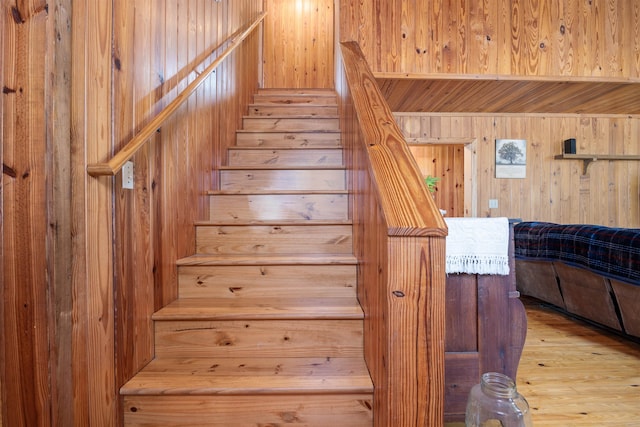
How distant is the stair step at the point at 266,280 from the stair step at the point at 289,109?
6.38 feet

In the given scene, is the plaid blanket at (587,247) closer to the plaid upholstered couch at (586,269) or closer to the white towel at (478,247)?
the plaid upholstered couch at (586,269)

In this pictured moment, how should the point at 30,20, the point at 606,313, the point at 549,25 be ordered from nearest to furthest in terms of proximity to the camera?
the point at 30,20
the point at 606,313
the point at 549,25

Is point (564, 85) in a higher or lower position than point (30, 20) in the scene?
Result: higher

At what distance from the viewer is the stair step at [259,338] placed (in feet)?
4.07

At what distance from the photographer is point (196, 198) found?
1726 millimetres

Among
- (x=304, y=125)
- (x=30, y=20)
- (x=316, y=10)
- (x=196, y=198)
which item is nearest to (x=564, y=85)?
(x=304, y=125)

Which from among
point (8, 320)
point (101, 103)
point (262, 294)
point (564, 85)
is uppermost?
point (564, 85)

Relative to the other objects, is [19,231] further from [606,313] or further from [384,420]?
[606,313]

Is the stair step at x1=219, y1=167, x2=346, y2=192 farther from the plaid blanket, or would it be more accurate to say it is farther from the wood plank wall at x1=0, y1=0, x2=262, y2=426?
the plaid blanket

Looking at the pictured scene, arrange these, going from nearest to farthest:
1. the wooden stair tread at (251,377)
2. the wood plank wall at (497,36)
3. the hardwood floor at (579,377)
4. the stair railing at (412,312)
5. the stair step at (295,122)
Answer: the stair railing at (412,312)
the wooden stair tread at (251,377)
the hardwood floor at (579,377)
the stair step at (295,122)
the wood plank wall at (497,36)

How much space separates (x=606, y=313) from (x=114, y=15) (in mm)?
3093

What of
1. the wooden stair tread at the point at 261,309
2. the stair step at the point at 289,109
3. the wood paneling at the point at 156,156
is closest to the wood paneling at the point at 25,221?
the wood paneling at the point at 156,156

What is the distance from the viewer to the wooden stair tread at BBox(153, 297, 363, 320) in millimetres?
1238

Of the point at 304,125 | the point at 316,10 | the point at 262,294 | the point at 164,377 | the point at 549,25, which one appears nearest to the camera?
the point at 164,377
